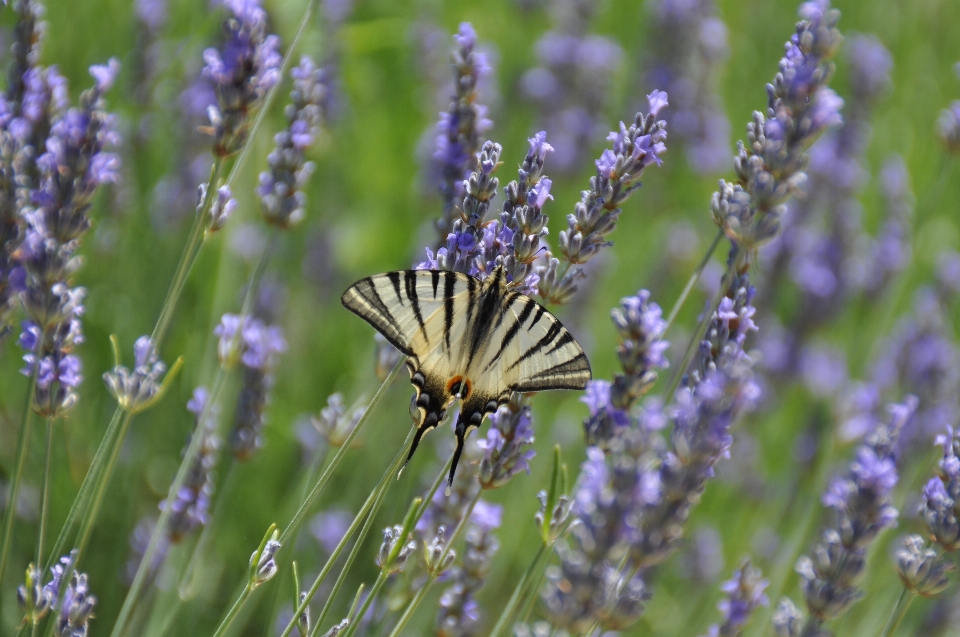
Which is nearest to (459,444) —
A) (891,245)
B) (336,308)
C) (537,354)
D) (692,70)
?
(537,354)

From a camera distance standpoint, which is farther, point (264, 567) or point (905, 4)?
point (905, 4)

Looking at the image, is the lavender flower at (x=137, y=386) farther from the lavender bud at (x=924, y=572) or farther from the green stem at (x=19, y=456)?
the lavender bud at (x=924, y=572)

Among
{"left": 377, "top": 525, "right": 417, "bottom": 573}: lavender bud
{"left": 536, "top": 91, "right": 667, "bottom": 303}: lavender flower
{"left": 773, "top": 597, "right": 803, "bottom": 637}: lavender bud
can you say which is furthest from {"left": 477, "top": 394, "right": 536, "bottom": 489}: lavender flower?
{"left": 773, "top": 597, "right": 803, "bottom": 637}: lavender bud

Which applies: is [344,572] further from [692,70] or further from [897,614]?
[692,70]

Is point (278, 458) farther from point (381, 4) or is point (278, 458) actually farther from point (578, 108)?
point (381, 4)

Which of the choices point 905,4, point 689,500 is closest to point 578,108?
point 689,500

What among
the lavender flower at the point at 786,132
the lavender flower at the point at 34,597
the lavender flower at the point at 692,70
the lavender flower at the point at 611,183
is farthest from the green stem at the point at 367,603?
the lavender flower at the point at 692,70

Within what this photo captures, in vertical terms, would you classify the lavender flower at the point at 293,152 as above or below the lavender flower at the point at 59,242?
above
